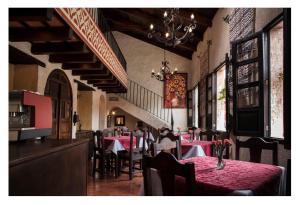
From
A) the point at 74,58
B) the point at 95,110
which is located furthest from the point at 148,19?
the point at 74,58

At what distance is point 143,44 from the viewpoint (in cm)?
1269

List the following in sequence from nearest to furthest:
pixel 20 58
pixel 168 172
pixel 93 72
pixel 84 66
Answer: pixel 168 172
pixel 20 58
pixel 84 66
pixel 93 72

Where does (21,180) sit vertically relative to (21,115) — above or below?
below

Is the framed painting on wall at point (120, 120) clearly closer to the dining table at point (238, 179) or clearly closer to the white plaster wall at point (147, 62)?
the white plaster wall at point (147, 62)

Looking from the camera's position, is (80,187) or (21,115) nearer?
(21,115)

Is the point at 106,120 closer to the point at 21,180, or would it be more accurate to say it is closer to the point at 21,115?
the point at 21,115

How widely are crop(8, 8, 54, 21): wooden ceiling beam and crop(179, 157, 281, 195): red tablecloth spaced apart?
7.47ft

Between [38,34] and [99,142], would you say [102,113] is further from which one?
[38,34]

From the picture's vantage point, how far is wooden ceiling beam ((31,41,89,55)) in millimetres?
4301

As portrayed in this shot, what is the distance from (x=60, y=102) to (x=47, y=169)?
191 inches

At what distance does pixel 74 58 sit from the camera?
203 inches

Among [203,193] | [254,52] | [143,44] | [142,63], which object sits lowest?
[203,193]
